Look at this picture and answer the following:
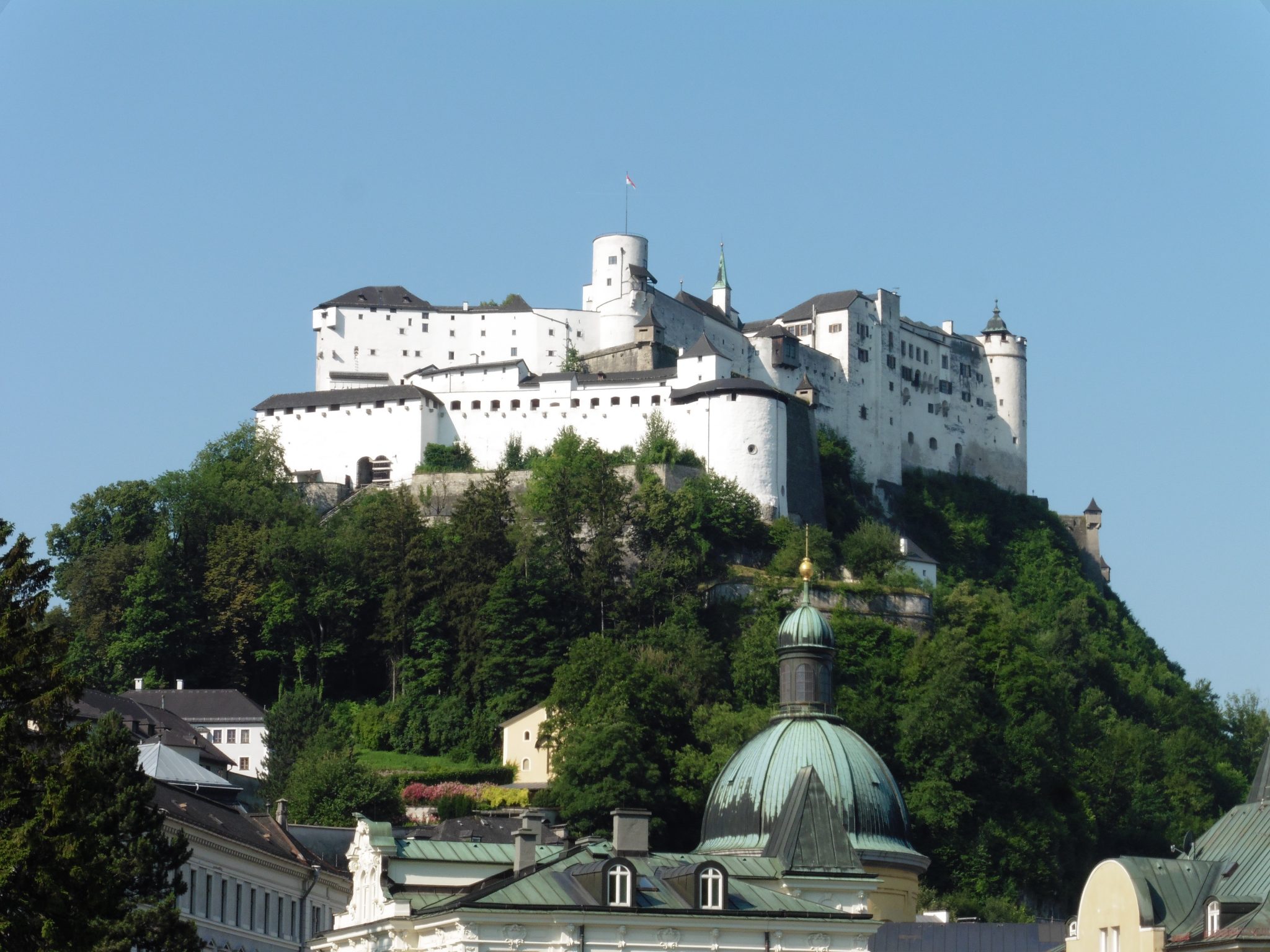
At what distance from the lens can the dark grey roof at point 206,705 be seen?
92812 millimetres

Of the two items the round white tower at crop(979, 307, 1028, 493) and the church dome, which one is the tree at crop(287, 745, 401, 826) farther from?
the round white tower at crop(979, 307, 1028, 493)

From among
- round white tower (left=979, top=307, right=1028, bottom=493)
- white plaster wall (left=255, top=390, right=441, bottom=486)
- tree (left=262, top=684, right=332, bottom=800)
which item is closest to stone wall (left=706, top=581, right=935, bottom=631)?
tree (left=262, top=684, right=332, bottom=800)

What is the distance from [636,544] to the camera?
103625 millimetres

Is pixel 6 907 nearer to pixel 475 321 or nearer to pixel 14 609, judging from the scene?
pixel 14 609

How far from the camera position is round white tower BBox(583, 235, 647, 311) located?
12444cm

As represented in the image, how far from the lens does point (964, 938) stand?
55281 mm

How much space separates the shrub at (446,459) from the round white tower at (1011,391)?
1299 inches

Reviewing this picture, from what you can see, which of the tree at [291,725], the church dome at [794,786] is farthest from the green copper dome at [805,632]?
the tree at [291,725]

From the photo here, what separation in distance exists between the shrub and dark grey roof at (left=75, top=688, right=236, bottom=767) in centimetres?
2838

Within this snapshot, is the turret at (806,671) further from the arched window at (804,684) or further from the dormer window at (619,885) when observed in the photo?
the dormer window at (619,885)

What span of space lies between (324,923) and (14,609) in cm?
2926

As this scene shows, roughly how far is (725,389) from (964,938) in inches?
2292

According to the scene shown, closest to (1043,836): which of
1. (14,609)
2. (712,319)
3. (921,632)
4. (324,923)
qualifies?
(921,632)

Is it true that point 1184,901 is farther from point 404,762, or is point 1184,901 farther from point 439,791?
point 404,762
